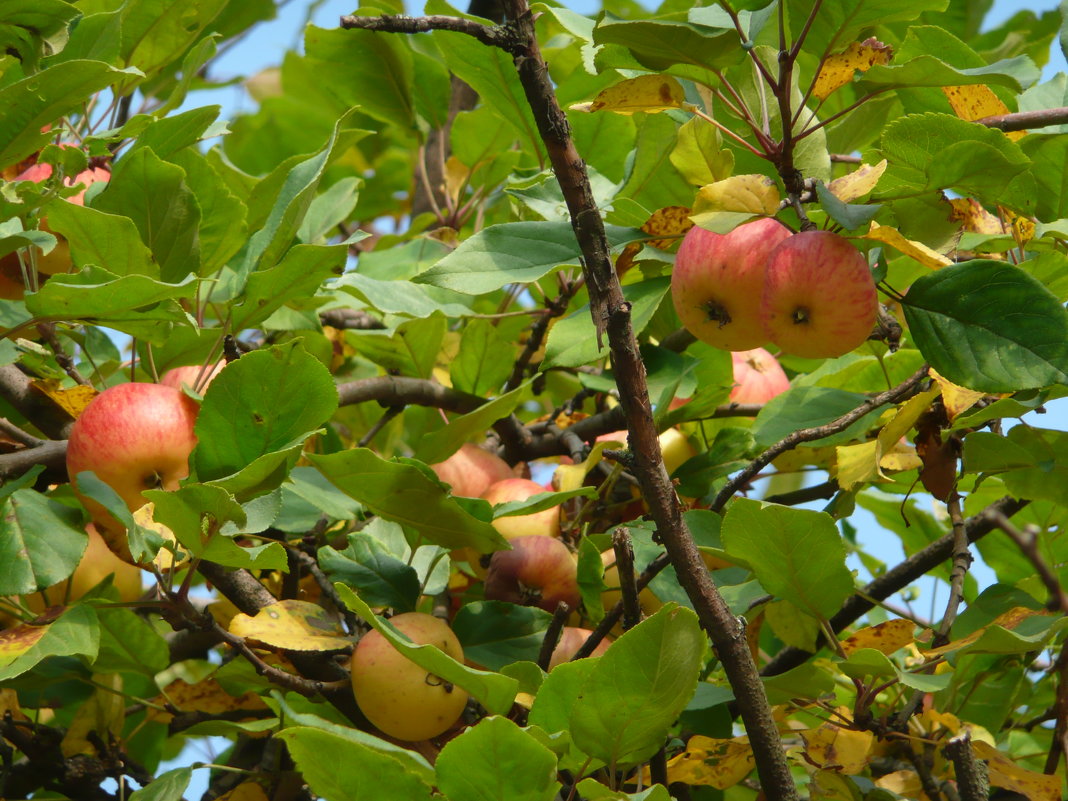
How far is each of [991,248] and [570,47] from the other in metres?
0.74

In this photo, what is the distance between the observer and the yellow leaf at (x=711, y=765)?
1.03m

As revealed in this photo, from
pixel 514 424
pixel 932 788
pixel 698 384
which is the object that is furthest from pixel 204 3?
pixel 932 788

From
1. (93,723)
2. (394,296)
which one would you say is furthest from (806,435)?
(93,723)

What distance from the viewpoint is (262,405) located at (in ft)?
3.36

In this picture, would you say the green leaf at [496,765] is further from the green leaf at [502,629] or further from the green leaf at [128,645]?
the green leaf at [128,645]

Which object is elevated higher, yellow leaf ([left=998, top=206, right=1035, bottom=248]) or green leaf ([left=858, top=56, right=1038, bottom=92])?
yellow leaf ([left=998, top=206, right=1035, bottom=248])

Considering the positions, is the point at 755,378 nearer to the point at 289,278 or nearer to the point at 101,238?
the point at 289,278

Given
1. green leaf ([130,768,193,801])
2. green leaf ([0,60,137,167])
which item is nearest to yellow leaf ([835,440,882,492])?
green leaf ([130,768,193,801])

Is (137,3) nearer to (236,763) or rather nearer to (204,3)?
(204,3)

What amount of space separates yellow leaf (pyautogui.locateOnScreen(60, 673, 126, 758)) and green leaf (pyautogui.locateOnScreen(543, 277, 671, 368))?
27.9 inches

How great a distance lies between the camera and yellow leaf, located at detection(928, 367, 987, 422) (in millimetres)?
1019

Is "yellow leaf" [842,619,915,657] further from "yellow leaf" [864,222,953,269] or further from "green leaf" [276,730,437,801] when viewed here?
"green leaf" [276,730,437,801]

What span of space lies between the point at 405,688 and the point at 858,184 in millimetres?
587

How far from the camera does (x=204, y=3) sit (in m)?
1.47
